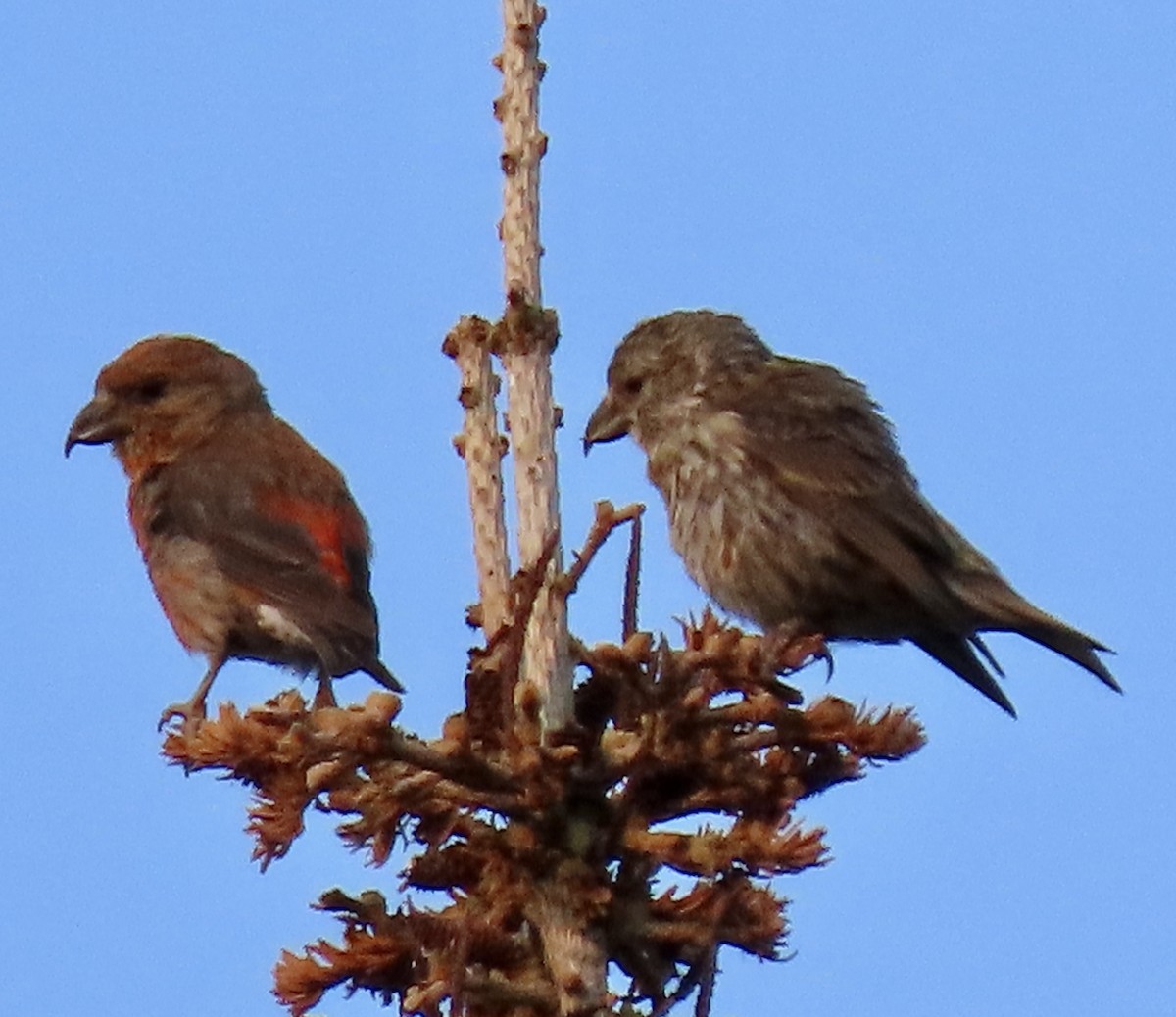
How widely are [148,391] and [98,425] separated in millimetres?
232

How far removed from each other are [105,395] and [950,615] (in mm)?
3371

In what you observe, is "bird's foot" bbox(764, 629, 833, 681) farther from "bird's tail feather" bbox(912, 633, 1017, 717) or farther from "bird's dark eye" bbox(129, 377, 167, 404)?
"bird's dark eye" bbox(129, 377, 167, 404)

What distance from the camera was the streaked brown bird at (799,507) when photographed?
660 centimetres

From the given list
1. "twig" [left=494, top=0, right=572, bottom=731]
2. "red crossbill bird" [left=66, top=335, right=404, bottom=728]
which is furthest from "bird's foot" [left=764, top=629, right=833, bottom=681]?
"red crossbill bird" [left=66, top=335, right=404, bottom=728]

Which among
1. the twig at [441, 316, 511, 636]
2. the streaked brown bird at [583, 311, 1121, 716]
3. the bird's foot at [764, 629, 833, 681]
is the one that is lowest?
the bird's foot at [764, 629, 833, 681]

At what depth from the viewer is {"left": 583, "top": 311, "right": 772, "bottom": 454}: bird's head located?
7.13 metres

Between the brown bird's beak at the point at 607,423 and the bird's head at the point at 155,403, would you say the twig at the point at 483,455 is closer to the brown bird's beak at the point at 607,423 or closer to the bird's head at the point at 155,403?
the brown bird's beak at the point at 607,423

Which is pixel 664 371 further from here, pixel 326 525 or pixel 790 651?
pixel 790 651

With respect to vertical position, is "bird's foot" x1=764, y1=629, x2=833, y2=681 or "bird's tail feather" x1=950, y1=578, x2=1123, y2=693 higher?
"bird's tail feather" x1=950, y1=578, x2=1123, y2=693

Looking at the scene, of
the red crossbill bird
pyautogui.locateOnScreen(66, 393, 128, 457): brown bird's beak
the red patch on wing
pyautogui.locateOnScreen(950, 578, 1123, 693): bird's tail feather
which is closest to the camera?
pyautogui.locateOnScreen(950, 578, 1123, 693): bird's tail feather

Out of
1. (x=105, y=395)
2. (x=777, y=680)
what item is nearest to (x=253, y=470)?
(x=105, y=395)

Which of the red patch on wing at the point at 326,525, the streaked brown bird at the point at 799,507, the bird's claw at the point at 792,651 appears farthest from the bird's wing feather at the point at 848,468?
the bird's claw at the point at 792,651

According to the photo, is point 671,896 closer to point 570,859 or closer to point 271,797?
point 570,859

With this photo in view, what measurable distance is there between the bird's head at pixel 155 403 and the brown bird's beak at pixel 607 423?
4.94 ft
